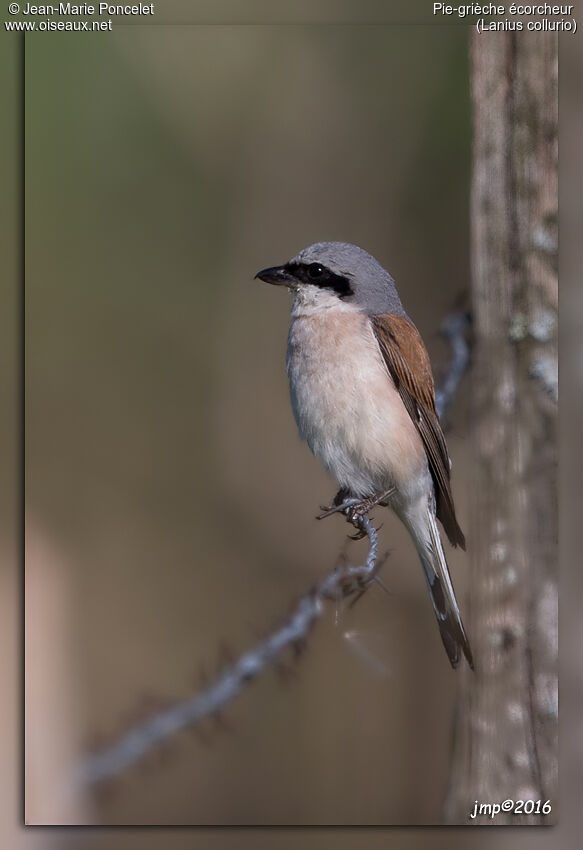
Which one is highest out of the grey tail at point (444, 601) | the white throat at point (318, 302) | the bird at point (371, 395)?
the white throat at point (318, 302)

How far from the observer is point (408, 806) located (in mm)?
2652

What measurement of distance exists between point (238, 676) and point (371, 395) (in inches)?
36.7

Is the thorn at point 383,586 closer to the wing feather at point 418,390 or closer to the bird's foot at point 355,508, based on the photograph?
the bird's foot at point 355,508

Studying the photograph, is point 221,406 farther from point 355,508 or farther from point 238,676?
point 238,676

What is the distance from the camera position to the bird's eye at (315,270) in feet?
8.75

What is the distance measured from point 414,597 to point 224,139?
149cm

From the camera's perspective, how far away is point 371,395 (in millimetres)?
2648

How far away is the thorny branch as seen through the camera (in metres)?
2.58

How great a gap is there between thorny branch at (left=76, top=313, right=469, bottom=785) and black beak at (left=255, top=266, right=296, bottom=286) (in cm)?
49

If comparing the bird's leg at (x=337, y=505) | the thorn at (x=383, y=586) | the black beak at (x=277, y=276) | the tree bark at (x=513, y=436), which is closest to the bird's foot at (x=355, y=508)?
the bird's leg at (x=337, y=505)

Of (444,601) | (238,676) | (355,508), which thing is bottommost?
(238,676)

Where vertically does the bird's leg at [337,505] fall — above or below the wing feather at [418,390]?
below

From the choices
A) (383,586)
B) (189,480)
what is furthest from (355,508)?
(189,480)

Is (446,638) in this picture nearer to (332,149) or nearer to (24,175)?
(332,149)
